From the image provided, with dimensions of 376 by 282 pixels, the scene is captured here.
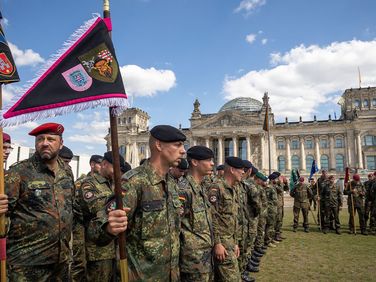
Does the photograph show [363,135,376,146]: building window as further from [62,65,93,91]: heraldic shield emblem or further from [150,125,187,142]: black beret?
[62,65,93,91]: heraldic shield emblem

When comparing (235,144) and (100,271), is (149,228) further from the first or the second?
(235,144)

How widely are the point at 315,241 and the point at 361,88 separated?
172 ft

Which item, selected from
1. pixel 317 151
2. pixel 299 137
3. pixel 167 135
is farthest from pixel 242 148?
pixel 167 135

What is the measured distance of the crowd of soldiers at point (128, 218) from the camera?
2.76 metres

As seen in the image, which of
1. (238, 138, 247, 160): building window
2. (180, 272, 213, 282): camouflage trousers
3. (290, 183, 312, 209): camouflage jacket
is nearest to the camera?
(180, 272, 213, 282): camouflage trousers

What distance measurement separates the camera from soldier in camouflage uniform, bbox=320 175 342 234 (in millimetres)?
13727

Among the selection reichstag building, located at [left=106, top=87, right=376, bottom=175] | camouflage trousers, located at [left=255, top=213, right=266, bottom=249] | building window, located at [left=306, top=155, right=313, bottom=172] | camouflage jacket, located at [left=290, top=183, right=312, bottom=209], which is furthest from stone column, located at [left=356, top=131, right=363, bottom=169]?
camouflage trousers, located at [left=255, top=213, right=266, bottom=249]

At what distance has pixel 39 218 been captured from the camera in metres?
3.32

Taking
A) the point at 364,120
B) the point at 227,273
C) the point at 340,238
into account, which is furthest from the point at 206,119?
the point at 227,273

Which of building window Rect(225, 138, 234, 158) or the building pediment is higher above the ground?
the building pediment

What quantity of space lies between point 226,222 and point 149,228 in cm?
230

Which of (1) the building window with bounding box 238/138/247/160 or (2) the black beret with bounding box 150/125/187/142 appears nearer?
(2) the black beret with bounding box 150/125/187/142

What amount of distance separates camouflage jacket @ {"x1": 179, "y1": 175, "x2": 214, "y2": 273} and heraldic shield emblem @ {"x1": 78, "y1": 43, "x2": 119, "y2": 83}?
1.69 meters

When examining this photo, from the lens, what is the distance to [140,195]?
2842 millimetres
